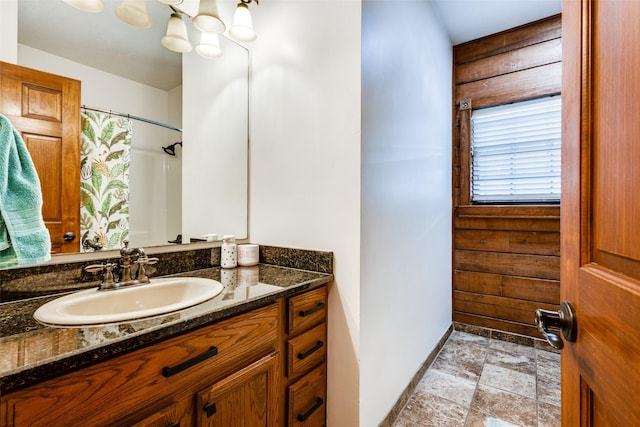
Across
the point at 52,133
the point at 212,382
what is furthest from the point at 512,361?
the point at 52,133

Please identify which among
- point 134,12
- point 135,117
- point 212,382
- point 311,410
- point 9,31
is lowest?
point 311,410

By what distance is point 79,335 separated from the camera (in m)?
0.69

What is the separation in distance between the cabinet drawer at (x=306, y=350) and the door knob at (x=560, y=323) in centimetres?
84

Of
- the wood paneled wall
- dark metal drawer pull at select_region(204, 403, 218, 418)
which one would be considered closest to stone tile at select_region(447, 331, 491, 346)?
the wood paneled wall

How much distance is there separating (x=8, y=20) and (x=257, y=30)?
1.03 m

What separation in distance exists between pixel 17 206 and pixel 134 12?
0.91 m

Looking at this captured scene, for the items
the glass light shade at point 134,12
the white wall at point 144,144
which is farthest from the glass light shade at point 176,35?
the white wall at point 144,144

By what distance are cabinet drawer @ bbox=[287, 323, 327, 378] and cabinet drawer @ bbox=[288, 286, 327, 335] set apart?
35 millimetres

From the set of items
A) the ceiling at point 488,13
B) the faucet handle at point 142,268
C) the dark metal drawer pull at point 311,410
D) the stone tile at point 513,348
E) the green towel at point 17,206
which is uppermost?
the ceiling at point 488,13

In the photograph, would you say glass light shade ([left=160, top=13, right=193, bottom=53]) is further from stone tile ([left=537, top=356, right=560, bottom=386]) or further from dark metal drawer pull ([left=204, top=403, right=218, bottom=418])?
stone tile ([left=537, top=356, right=560, bottom=386])

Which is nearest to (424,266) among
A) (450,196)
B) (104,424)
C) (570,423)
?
(450,196)

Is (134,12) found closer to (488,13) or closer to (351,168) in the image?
(351,168)

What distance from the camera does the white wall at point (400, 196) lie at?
1362 millimetres

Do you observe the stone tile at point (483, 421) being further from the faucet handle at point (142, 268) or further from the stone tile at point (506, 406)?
the faucet handle at point (142, 268)
